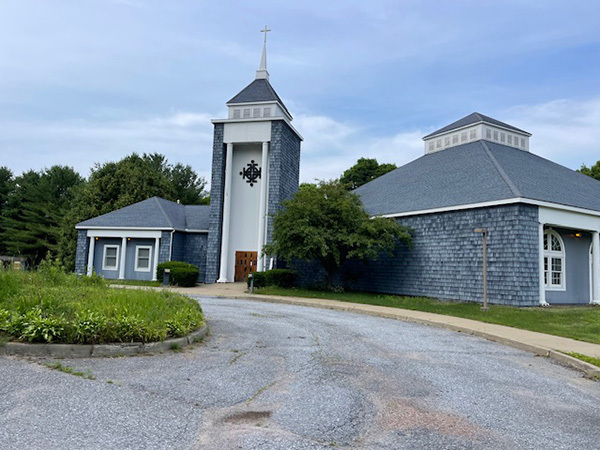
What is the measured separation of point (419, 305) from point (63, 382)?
14.0 m

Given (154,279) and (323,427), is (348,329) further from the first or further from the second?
(154,279)

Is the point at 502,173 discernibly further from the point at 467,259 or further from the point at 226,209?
the point at 226,209

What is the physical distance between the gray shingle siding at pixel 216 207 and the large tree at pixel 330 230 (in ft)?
21.5

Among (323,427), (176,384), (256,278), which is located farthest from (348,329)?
(256,278)

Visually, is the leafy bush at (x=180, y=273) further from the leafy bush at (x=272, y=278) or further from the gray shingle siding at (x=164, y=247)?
the leafy bush at (x=272, y=278)

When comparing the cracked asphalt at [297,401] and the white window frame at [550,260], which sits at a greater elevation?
the white window frame at [550,260]

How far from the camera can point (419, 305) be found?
17.6 metres

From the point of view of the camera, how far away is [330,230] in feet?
68.6

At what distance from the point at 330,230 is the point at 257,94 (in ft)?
40.4

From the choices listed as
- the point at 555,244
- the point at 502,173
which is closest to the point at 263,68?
the point at 502,173

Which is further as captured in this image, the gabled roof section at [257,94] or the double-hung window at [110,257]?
the double-hung window at [110,257]

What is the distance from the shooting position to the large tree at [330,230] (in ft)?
67.0

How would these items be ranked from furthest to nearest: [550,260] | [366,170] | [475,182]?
[366,170], [475,182], [550,260]

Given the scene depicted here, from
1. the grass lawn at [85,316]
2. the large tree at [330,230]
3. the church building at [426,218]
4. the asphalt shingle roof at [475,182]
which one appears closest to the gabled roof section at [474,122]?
the church building at [426,218]
